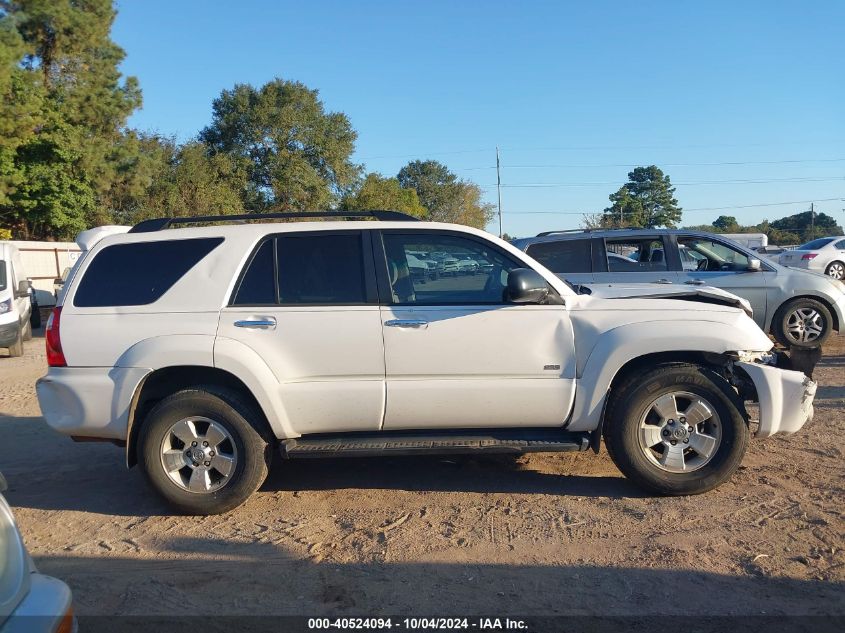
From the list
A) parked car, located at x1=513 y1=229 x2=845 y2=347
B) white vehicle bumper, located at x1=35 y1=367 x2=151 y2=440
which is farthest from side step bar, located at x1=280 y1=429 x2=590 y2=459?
parked car, located at x1=513 y1=229 x2=845 y2=347

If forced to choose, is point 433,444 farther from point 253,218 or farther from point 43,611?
point 43,611

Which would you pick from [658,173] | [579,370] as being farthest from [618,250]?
[658,173]

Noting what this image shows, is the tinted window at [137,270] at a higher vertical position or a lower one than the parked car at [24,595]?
higher

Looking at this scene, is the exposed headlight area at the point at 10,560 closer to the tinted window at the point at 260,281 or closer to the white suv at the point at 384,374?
the white suv at the point at 384,374

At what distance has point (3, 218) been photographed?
31.0 metres

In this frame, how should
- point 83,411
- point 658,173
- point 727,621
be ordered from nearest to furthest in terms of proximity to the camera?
point 727,621, point 83,411, point 658,173

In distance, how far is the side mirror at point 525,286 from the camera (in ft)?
15.5

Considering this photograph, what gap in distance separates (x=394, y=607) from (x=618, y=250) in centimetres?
731

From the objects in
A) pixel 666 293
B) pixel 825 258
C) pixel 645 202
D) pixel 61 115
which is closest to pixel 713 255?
pixel 666 293

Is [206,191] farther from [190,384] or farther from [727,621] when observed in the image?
[727,621]

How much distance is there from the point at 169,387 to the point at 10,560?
8.94ft

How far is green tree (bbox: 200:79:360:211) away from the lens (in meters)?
43.0

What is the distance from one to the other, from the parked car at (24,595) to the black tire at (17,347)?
11.8m

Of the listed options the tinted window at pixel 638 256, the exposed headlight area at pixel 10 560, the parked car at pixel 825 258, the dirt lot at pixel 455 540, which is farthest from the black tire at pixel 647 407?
the parked car at pixel 825 258
